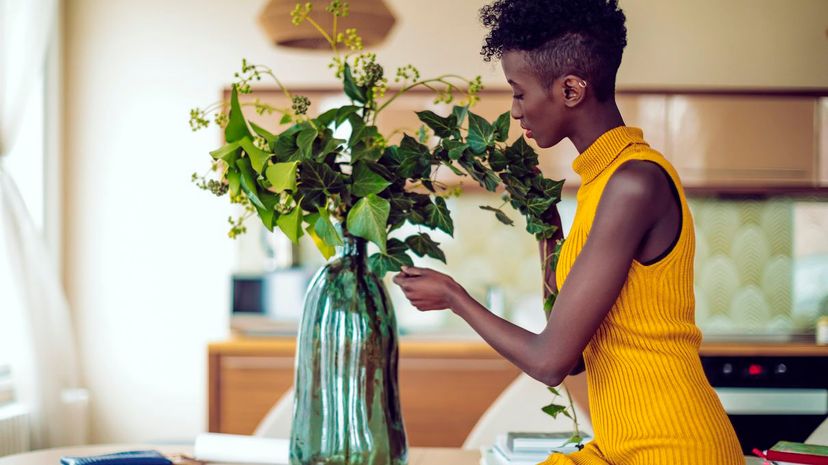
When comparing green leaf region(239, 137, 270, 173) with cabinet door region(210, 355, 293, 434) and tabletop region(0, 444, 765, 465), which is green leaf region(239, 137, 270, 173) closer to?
tabletop region(0, 444, 765, 465)

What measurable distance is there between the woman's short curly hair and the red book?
0.65 m

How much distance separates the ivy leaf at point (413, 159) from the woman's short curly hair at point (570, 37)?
0.27 metres

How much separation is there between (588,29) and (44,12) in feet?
10.3

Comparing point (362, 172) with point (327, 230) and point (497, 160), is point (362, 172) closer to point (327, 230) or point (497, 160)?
point (327, 230)

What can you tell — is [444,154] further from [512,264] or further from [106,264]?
[106,264]

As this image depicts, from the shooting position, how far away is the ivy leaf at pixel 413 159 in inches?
59.8

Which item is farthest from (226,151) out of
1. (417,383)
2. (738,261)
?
(738,261)

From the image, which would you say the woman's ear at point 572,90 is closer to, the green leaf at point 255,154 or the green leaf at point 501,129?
the green leaf at point 501,129

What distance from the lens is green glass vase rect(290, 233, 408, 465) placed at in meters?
1.51

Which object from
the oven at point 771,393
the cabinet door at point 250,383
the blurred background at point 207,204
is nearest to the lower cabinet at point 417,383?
the cabinet door at point 250,383

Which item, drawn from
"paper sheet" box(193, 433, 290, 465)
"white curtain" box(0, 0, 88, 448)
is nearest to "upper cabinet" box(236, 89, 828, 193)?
"white curtain" box(0, 0, 88, 448)

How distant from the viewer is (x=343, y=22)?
2.20 meters

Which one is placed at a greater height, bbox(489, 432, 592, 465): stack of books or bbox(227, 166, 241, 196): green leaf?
bbox(227, 166, 241, 196): green leaf

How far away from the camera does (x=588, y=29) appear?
129 centimetres
